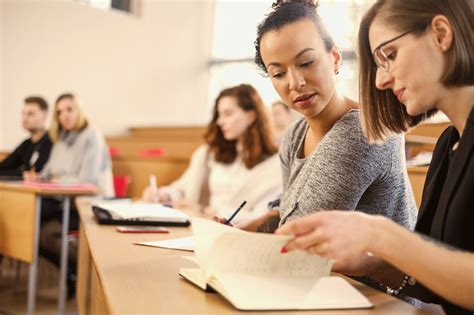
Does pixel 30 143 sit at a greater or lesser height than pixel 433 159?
lesser

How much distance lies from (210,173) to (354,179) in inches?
83.0

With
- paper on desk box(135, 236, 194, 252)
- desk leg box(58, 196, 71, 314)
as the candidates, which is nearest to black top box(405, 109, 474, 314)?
paper on desk box(135, 236, 194, 252)

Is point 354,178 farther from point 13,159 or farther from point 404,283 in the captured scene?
point 13,159

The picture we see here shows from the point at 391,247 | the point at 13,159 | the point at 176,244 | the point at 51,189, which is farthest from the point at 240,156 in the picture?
the point at 13,159

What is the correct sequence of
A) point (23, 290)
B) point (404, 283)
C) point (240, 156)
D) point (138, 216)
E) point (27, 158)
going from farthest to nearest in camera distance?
point (27, 158), point (23, 290), point (240, 156), point (138, 216), point (404, 283)

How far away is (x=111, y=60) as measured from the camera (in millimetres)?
7363

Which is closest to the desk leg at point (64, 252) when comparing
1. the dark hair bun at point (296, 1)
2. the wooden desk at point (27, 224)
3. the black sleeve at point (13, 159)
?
the wooden desk at point (27, 224)

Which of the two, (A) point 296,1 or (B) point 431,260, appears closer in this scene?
(B) point 431,260

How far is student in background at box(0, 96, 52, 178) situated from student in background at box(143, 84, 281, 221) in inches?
77.9

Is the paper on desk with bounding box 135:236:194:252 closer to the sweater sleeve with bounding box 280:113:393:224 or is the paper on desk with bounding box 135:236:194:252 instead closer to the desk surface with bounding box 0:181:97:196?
the sweater sleeve with bounding box 280:113:393:224

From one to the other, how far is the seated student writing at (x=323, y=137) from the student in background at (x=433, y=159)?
0.09 m

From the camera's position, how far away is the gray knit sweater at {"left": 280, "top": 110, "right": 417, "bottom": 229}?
1188 mm

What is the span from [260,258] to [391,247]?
0.64 feet

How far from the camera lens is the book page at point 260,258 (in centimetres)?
81
